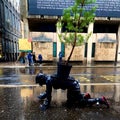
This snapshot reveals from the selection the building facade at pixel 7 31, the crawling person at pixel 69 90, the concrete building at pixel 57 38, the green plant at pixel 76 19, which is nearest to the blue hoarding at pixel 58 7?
the concrete building at pixel 57 38

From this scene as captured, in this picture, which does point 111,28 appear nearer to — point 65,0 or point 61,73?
point 65,0

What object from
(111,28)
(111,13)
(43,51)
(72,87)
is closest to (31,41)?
(43,51)

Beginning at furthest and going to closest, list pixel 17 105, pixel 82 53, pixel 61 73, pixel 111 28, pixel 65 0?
pixel 111 28 → pixel 82 53 → pixel 65 0 → pixel 17 105 → pixel 61 73

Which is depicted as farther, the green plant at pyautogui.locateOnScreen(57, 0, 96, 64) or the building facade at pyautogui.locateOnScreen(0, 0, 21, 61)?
the building facade at pyautogui.locateOnScreen(0, 0, 21, 61)

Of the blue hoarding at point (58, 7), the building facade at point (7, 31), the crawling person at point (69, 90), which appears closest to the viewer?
the crawling person at point (69, 90)

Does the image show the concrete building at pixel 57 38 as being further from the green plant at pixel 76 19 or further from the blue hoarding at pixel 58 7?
the green plant at pixel 76 19

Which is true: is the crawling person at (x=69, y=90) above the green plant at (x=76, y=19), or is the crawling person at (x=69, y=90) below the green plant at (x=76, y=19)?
below

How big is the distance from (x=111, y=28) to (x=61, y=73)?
23.2m

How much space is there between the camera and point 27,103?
620 cm

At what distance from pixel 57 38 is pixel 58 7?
4.08m

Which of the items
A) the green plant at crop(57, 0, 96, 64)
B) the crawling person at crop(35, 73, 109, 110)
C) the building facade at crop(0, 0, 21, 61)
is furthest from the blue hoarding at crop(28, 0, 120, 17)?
the crawling person at crop(35, 73, 109, 110)

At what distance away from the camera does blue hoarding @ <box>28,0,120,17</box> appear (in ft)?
70.2

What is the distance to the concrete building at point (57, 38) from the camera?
21594 mm

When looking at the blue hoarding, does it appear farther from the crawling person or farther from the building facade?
the crawling person
